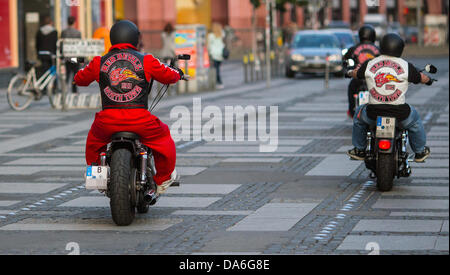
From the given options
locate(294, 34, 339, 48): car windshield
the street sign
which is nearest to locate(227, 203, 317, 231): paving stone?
the street sign

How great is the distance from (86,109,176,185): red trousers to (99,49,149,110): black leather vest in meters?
0.06

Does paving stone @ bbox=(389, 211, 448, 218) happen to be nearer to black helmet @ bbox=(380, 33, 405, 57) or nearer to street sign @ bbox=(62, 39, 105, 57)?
black helmet @ bbox=(380, 33, 405, 57)

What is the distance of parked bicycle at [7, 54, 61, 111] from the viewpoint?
2206cm

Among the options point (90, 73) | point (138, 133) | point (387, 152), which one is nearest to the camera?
point (138, 133)

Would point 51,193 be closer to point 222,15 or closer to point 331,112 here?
point 331,112

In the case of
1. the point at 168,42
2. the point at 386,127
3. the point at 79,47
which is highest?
the point at 79,47

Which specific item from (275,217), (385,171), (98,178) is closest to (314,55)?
(385,171)

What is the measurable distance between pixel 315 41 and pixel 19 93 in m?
17.1

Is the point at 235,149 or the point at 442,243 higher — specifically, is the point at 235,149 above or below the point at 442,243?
below

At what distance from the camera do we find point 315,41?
37.8 m

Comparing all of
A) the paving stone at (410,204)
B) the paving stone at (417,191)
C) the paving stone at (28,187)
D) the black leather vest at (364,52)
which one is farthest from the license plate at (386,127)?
the black leather vest at (364,52)

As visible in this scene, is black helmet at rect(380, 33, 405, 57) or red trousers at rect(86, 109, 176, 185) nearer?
red trousers at rect(86, 109, 176, 185)

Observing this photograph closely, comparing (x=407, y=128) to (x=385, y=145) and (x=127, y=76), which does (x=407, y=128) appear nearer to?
(x=385, y=145)
